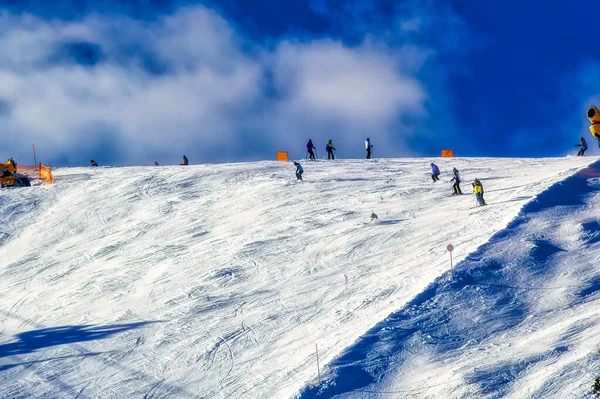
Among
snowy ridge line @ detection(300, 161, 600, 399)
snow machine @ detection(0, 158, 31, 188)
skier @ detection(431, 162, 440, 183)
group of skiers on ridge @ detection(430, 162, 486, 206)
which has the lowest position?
snowy ridge line @ detection(300, 161, 600, 399)

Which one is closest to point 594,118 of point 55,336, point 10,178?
point 55,336

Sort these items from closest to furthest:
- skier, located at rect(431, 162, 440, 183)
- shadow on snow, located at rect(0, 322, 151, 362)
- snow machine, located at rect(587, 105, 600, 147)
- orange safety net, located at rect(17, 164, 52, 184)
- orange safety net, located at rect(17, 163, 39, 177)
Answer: shadow on snow, located at rect(0, 322, 151, 362) → snow machine, located at rect(587, 105, 600, 147) → skier, located at rect(431, 162, 440, 183) → orange safety net, located at rect(17, 164, 52, 184) → orange safety net, located at rect(17, 163, 39, 177)

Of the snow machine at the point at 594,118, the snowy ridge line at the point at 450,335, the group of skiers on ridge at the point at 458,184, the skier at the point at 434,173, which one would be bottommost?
the snowy ridge line at the point at 450,335

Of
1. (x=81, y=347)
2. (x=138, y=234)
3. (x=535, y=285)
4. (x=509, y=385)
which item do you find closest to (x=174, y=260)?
(x=138, y=234)

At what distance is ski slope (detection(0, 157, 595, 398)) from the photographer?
66.0 feet

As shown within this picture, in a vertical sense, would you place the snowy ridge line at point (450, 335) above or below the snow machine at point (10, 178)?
below

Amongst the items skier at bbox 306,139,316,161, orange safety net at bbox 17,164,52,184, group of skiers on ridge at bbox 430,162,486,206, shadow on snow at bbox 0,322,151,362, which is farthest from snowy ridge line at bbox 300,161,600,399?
orange safety net at bbox 17,164,52,184

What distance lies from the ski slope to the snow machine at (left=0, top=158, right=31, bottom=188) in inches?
105

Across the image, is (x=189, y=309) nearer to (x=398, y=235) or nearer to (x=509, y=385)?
(x=398, y=235)

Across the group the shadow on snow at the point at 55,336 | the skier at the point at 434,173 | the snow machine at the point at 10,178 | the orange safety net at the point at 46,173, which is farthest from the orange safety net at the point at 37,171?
the shadow on snow at the point at 55,336

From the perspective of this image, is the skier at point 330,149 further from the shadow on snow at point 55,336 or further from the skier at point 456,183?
the shadow on snow at point 55,336

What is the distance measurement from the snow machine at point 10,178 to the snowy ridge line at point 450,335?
105 feet

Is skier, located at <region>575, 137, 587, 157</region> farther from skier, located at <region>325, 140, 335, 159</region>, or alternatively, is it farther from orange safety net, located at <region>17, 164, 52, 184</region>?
orange safety net, located at <region>17, 164, 52, 184</region>

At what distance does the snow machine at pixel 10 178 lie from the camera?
4678 centimetres
